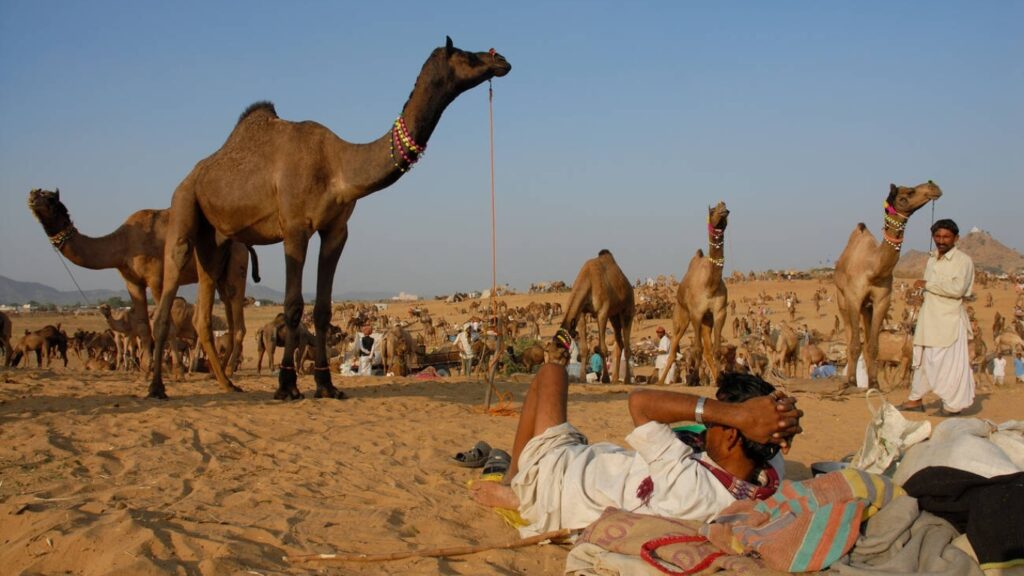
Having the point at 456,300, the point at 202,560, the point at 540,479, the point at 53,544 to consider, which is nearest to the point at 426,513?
the point at 540,479

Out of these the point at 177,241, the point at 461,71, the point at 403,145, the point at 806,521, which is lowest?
the point at 806,521

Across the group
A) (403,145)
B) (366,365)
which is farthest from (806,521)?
(366,365)

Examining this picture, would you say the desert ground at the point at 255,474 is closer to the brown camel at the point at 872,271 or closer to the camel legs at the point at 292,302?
the camel legs at the point at 292,302

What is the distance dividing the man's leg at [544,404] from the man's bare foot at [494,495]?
0.17 metres

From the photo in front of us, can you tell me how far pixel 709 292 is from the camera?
50.8ft

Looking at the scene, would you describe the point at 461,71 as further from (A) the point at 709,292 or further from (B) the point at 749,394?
(A) the point at 709,292

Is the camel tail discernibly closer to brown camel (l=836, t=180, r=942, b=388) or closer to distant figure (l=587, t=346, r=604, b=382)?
distant figure (l=587, t=346, r=604, b=382)

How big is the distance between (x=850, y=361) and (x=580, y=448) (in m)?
10.2

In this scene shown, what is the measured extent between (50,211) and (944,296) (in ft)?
40.1

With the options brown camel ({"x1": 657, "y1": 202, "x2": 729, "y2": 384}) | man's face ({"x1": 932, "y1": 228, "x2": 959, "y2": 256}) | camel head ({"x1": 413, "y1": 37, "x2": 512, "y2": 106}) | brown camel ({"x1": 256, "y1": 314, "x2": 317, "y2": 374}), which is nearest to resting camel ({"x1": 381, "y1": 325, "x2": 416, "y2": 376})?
brown camel ({"x1": 256, "y1": 314, "x2": 317, "y2": 374})

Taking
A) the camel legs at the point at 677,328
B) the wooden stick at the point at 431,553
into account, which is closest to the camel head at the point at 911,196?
the camel legs at the point at 677,328

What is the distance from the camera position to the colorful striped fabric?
12.4 ft

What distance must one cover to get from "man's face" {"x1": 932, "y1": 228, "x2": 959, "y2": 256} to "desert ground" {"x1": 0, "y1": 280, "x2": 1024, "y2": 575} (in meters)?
2.18

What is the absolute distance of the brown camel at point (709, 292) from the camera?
15141 millimetres
